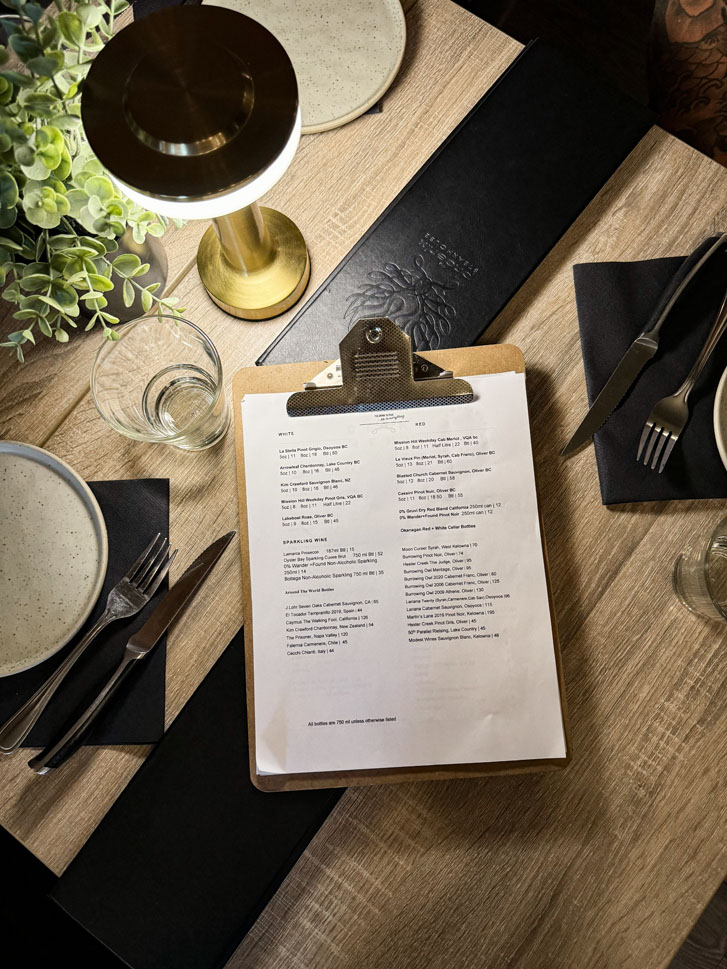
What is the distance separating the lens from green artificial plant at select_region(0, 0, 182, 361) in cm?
55

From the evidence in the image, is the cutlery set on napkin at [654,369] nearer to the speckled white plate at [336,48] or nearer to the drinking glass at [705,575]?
the drinking glass at [705,575]

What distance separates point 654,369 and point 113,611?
1.94ft

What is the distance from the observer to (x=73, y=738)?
70cm

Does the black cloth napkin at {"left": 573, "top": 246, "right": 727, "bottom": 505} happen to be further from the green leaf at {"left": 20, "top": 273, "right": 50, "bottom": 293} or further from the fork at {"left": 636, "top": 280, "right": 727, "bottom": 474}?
the green leaf at {"left": 20, "top": 273, "right": 50, "bottom": 293}

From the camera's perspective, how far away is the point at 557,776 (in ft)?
2.32

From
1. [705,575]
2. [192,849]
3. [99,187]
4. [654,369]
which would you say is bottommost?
[192,849]

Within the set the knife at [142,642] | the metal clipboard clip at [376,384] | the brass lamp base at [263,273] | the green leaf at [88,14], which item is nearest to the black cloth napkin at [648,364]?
the metal clipboard clip at [376,384]

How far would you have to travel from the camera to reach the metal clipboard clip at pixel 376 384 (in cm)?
74

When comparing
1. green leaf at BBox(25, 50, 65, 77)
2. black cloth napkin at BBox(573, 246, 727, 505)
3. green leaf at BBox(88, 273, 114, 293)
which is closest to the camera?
green leaf at BBox(25, 50, 65, 77)

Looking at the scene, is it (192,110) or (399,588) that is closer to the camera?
(192,110)

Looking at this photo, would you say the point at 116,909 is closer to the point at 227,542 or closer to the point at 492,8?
the point at 227,542

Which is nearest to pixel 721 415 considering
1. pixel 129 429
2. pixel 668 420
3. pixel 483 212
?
pixel 668 420

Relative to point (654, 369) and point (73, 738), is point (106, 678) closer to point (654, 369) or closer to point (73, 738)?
point (73, 738)

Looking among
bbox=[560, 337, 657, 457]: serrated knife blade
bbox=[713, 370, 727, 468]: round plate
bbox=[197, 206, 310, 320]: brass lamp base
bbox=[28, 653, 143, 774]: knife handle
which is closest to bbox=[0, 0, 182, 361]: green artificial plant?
bbox=[197, 206, 310, 320]: brass lamp base
